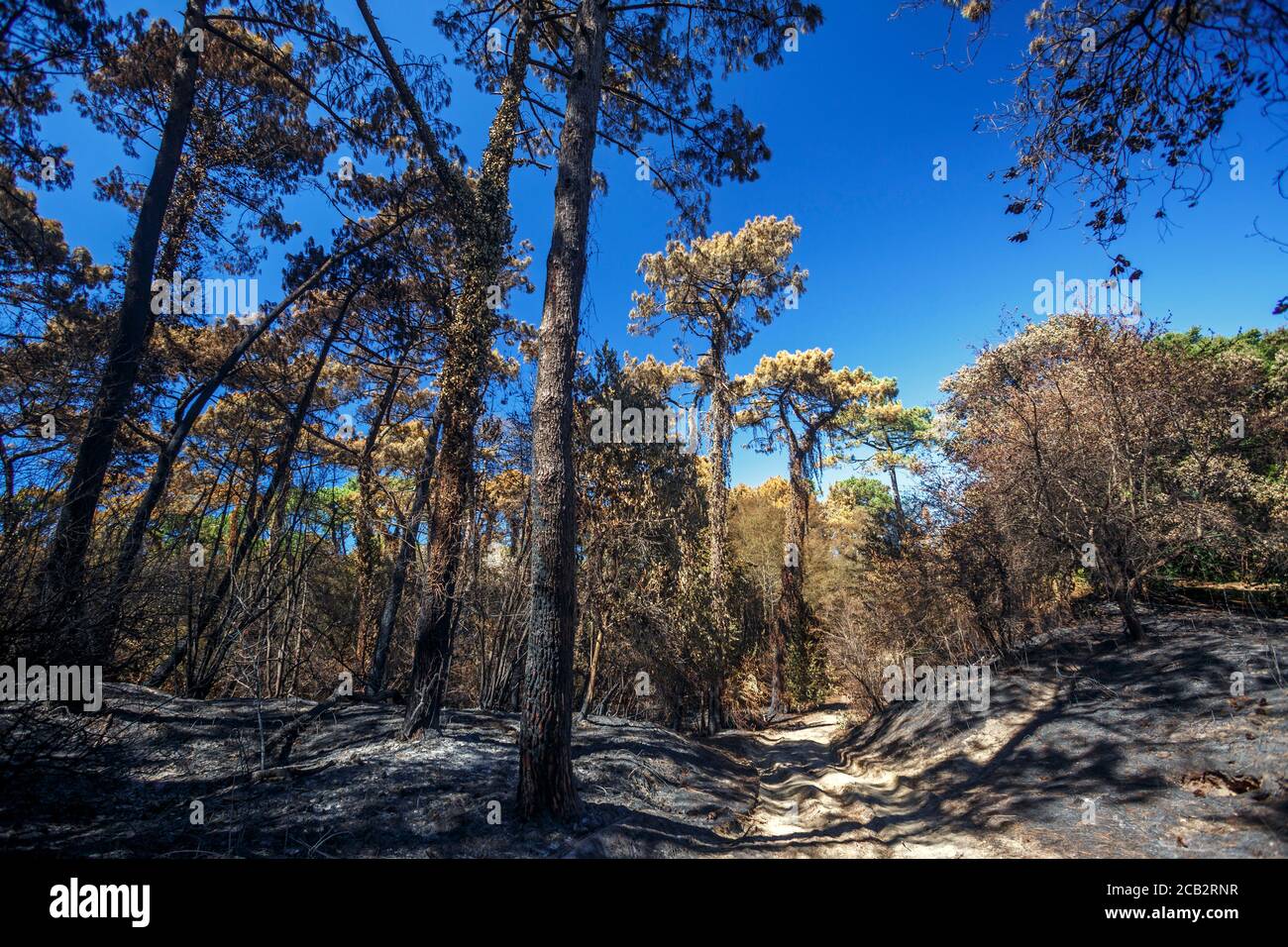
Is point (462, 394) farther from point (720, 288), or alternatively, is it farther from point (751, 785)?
point (720, 288)

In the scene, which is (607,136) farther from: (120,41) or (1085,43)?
(120,41)

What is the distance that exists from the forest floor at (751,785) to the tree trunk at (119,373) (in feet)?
4.11

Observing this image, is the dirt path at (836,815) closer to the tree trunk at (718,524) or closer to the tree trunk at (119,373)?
the tree trunk at (718,524)

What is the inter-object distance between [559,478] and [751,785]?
5.71 m

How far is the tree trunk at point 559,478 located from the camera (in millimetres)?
4164

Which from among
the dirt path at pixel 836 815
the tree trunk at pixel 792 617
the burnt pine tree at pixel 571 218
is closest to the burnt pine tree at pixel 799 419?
the tree trunk at pixel 792 617

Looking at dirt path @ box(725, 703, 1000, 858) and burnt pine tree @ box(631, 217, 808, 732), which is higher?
burnt pine tree @ box(631, 217, 808, 732)

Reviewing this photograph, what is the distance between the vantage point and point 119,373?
18.1 feet

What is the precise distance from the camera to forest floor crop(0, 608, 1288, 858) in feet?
11.0

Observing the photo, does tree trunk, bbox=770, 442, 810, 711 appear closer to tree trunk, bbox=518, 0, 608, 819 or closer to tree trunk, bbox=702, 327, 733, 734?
tree trunk, bbox=702, 327, 733, 734

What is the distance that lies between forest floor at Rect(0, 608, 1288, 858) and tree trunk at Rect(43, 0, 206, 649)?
1.25m

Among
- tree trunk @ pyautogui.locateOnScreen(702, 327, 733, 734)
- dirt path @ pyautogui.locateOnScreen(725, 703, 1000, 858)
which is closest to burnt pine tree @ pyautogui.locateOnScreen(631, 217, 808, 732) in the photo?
tree trunk @ pyautogui.locateOnScreen(702, 327, 733, 734)

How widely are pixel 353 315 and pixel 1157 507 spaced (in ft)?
45.6
